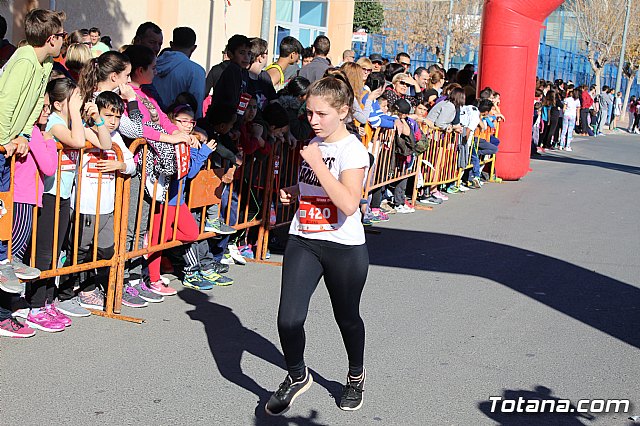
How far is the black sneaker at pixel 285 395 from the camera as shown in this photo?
4949 millimetres

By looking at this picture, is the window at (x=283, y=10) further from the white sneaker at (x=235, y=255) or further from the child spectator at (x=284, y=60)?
the white sneaker at (x=235, y=255)

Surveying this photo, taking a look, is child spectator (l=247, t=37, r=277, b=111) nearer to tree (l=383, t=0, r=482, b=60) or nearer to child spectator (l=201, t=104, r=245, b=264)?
child spectator (l=201, t=104, r=245, b=264)

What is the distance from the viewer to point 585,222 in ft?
42.9

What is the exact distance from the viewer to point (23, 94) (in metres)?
5.84

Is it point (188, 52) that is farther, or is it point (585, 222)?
point (585, 222)

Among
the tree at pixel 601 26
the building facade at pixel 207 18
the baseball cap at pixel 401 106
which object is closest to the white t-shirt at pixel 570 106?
the building facade at pixel 207 18

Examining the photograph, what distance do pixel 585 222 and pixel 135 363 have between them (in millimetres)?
8957

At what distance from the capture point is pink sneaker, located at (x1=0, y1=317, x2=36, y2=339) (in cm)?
590

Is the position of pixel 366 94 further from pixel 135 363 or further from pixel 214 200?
pixel 135 363

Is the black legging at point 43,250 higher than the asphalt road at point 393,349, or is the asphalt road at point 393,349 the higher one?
the black legging at point 43,250

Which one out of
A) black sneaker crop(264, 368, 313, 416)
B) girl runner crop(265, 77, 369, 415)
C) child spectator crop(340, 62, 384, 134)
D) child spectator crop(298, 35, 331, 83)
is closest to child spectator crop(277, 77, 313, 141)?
child spectator crop(340, 62, 384, 134)

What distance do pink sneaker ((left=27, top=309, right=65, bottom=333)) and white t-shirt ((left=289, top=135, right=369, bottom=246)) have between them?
206cm

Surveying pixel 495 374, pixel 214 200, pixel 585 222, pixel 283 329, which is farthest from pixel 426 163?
pixel 283 329

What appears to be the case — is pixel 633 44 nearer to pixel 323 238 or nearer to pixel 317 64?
pixel 317 64
